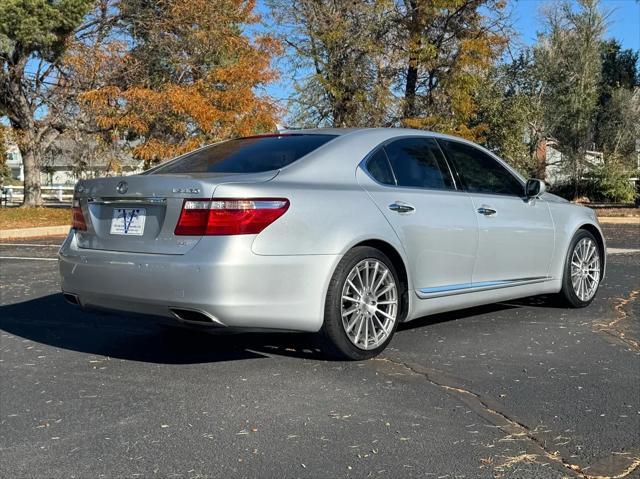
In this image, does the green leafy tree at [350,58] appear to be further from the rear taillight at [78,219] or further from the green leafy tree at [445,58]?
the rear taillight at [78,219]

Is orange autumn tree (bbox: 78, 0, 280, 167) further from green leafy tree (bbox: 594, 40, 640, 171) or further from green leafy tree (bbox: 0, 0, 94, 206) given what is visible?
green leafy tree (bbox: 594, 40, 640, 171)

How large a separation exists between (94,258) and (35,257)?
7590 mm

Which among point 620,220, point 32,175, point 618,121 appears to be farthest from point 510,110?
point 32,175

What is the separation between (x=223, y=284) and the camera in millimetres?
4223

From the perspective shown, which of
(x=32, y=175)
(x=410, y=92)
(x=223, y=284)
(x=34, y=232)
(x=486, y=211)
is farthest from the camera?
(x=410, y=92)

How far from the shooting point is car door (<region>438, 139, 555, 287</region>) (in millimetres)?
5785

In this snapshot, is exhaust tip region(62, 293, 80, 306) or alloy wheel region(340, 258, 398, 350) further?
exhaust tip region(62, 293, 80, 306)

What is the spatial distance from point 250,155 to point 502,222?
2.14 meters

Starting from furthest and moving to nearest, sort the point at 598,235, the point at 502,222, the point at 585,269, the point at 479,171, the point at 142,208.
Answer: the point at 598,235
the point at 585,269
the point at 479,171
the point at 502,222
the point at 142,208

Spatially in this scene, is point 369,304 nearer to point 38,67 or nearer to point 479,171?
point 479,171

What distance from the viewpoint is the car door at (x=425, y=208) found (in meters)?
5.10

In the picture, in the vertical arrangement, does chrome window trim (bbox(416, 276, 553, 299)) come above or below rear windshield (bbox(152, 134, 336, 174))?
below

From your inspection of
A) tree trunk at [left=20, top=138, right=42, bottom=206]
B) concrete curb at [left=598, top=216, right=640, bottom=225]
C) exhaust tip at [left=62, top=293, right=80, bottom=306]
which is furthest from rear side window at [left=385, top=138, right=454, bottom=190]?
tree trunk at [left=20, top=138, right=42, bottom=206]

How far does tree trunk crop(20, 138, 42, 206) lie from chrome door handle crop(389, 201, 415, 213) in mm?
21979
